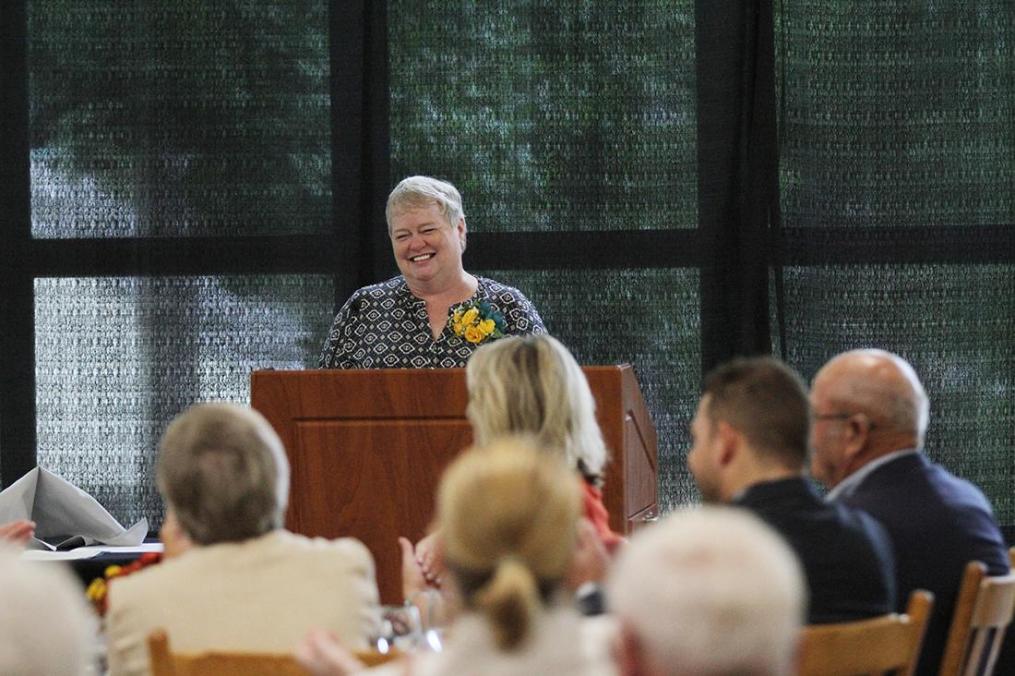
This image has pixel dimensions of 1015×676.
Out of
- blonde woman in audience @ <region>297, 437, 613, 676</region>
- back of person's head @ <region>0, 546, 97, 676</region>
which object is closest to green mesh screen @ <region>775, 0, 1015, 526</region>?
blonde woman in audience @ <region>297, 437, 613, 676</region>

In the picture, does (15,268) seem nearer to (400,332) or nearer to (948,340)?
(400,332)

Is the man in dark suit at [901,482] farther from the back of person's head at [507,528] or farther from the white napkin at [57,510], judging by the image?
Answer: the white napkin at [57,510]

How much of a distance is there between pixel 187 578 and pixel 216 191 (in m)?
3.73

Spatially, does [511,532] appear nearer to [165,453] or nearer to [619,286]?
[165,453]

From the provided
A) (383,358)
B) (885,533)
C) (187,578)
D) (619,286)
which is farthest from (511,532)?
(619,286)

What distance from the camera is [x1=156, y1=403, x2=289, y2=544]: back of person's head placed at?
7.57 feet

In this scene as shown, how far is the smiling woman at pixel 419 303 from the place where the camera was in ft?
15.3

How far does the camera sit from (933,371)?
564 centimetres

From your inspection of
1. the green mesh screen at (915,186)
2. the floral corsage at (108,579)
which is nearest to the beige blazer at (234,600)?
the floral corsage at (108,579)

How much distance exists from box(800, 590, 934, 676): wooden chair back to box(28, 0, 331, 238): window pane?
12.7 feet

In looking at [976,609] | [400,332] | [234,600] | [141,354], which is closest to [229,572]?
[234,600]

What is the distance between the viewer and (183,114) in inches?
230

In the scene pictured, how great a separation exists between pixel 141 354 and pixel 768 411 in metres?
3.82

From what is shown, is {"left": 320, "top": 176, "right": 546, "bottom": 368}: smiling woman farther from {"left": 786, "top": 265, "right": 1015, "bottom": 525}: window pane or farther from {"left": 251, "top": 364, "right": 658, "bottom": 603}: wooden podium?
{"left": 786, "top": 265, "right": 1015, "bottom": 525}: window pane
